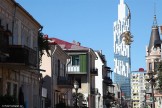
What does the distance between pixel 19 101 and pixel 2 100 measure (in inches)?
159

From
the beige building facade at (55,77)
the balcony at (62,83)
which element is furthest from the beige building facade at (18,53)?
the balcony at (62,83)

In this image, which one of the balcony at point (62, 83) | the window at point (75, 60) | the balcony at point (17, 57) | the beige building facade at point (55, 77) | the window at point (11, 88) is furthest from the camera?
the window at point (75, 60)

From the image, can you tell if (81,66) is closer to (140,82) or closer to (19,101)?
(19,101)

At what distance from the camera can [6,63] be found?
25078mm

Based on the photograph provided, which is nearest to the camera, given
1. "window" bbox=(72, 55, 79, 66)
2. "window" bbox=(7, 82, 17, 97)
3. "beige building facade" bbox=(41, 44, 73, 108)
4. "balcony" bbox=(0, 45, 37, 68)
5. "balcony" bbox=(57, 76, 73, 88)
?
"balcony" bbox=(0, 45, 37, 68)

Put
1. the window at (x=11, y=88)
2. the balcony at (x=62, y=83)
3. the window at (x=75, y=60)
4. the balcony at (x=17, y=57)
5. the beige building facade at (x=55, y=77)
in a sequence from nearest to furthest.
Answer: the balcony at (x=17, y=57) < the window at (x=11, y=88) < the beige building facade at (x=55, y=77) < the balcony at (x=62, y=83) < the window at (x=75, y=60)

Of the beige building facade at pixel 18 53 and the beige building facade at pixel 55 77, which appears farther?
the beige building facade at pixel 55 77

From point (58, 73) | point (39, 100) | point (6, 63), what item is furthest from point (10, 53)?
point (58, 73)

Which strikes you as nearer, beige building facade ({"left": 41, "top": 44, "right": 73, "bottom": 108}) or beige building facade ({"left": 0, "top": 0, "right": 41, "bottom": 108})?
beige building facade ({"left": 0, "top": 0, "right": 41, "bottom": 108})

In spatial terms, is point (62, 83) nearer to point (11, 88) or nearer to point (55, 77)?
point (55, 77)

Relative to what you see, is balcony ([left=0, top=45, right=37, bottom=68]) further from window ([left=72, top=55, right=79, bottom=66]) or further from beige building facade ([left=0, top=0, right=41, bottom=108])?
window ([left=72, top=55, right=79, bottom=66])

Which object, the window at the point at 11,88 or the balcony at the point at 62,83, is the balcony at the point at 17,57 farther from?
the balcony at the point at 62,83

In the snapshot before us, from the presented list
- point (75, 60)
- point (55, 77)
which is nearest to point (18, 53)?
point (55, 77)

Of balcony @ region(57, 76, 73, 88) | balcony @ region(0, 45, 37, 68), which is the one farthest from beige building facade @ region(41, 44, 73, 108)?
balcony @ region(0, 45, 37, 68)
